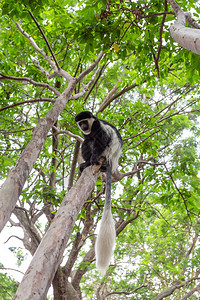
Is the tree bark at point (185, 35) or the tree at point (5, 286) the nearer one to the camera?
the tree bark at point (185, 35)

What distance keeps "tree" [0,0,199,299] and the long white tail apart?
1.44ft

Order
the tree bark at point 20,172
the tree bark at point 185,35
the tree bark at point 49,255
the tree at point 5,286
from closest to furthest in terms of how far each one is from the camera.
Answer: the tree bark at point 49,255 → the tree bark at point 185,35 → the tree bark at point 20,172 → the tree at point 5,286

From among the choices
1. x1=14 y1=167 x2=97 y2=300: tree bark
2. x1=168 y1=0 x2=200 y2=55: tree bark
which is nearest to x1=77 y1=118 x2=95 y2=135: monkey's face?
x1=14 y1=167 x2=97 y2=300: tree bark

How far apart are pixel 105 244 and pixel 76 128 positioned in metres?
2.15

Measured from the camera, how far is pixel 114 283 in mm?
6438

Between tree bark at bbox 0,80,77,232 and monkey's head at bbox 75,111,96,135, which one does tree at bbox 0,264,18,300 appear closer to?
monkey's head at bbox 75,111,96,135

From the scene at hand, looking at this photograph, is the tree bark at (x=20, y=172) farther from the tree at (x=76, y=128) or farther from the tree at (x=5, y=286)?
the tree at (x=5, y=286)

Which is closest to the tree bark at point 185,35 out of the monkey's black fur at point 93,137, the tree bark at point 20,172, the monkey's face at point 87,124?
the tree bark at point 20,172

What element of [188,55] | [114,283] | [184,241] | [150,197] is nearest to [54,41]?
[188,55]

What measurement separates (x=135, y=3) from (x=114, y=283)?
648 cm

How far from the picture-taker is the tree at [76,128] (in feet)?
4.74

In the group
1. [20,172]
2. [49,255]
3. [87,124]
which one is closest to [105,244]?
[20,172]

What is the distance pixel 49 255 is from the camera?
928 millimetres

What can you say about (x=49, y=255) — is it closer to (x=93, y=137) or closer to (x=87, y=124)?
(x=93, y=137)
